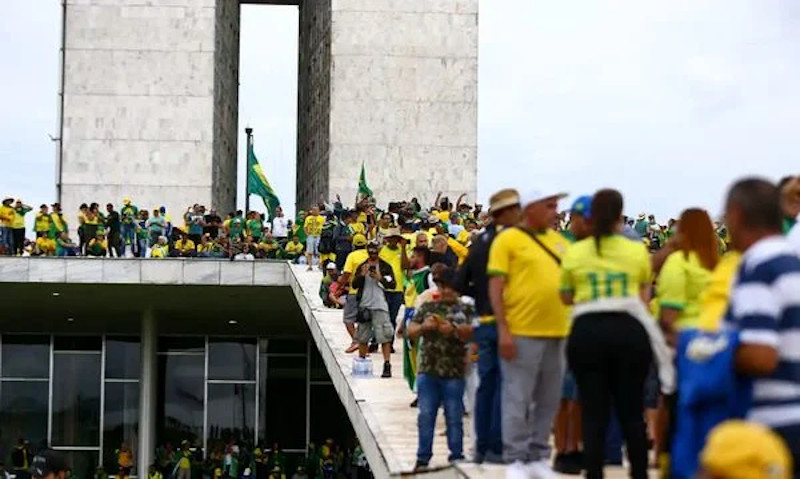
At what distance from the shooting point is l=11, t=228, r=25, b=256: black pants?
28.1 meters

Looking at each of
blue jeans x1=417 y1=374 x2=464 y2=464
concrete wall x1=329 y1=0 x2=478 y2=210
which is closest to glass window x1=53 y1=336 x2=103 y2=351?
concrete wall x1=329 y1=0 x2=478 y2=210

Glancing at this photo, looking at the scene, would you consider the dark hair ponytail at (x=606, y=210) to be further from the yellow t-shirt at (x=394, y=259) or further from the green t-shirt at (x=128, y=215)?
the green t-shirt at (x=128, y=215)

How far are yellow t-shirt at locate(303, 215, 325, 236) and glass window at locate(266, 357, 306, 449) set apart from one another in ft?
36.8

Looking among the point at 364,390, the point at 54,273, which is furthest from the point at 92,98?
the point at 364,390

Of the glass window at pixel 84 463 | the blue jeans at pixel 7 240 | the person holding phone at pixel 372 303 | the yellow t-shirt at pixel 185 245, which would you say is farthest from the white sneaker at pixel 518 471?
the glass window at pixel 84 463

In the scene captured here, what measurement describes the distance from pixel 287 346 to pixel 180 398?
9.09 feet

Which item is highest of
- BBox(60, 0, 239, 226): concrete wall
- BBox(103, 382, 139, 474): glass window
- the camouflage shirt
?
BBox(60, 0, 239, 226): concrete wall

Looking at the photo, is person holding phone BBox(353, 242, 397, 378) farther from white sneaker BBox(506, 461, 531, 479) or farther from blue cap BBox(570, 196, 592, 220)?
blue cap BBox(570, 196, 592, 220)

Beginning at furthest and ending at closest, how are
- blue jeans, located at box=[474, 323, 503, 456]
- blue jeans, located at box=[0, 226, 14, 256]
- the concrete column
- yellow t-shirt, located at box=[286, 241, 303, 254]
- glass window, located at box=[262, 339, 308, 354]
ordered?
glass window, located at box=[262, 339, 308, 354]
the concrete column
blue jeans, located at box=[0, 226, 14, 256]
yellow t-shirt, located at box=[286, 241, 303, 254]
blue jeans, located at box=[474, 323, 503, 456]

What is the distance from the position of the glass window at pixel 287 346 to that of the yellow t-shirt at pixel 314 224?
11.3 metres

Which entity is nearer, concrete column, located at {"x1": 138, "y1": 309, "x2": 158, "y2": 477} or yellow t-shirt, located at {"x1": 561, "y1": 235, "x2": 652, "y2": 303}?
yellow t-shirt, located at {"x1": 561, "y1": 235, "x2": 652, "y2": 303}

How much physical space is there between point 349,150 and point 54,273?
558 inches

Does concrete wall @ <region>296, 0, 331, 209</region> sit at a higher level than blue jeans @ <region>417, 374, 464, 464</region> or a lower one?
higher

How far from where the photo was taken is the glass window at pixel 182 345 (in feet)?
117
